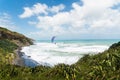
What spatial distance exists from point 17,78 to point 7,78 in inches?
18.5

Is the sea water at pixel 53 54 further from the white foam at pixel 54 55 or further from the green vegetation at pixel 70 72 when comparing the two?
the green vegetation at pixel 70 72

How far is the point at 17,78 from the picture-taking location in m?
10.4

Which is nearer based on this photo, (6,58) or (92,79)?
(92,79)

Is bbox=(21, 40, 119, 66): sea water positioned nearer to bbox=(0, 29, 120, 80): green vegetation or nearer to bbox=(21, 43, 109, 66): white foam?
bbox=(21, 43, 109, 66): white foam

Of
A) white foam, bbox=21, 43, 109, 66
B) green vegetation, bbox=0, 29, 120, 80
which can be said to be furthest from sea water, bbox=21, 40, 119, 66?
green vegetation, bbox=0, 29, 120, 80

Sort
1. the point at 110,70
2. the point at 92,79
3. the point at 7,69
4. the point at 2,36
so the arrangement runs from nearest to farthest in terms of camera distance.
Answer: the point at 92,79, the point at 110,70, the point at 7,69, the point at 2,36

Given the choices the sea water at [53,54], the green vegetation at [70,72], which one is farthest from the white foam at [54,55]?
the green vegetation at [70,72]

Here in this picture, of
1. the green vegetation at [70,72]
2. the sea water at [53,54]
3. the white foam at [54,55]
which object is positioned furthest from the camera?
the white foam at [54,55]

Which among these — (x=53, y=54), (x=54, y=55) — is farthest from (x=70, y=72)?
(x=53, y=54)

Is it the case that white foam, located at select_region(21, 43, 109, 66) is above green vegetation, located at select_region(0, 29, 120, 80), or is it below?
below

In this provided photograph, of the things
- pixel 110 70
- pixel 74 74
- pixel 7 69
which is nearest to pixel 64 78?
pixel 74 74

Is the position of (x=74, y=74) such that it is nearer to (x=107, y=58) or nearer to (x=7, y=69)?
(x=107, y=58)

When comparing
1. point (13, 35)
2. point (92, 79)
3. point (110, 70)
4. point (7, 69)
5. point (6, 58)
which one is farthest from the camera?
point (13, 35)

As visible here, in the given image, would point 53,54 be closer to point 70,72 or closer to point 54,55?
point 54,55
